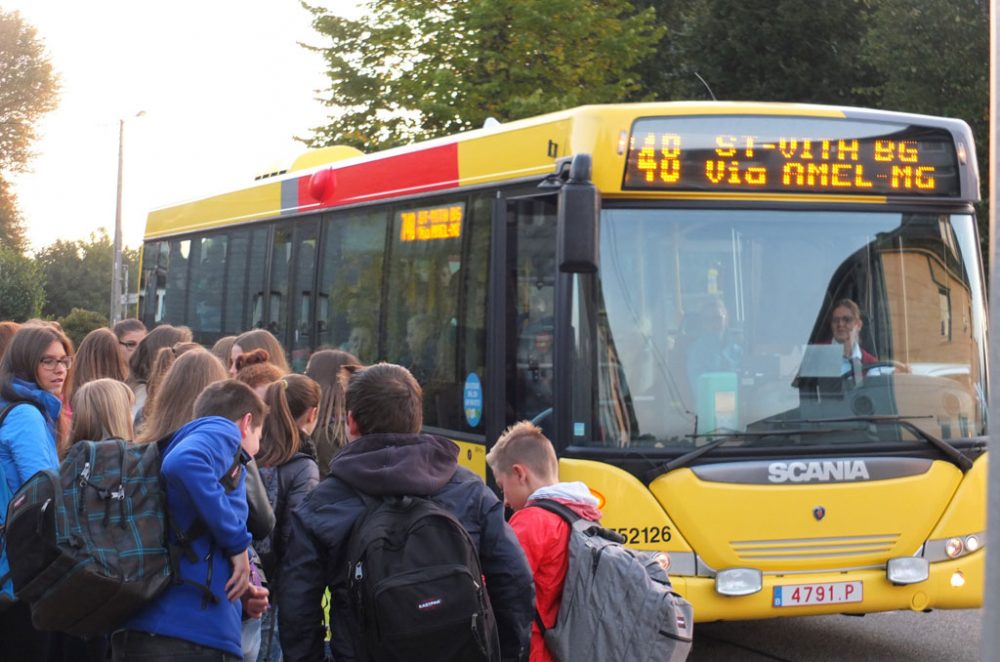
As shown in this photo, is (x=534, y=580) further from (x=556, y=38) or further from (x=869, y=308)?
(x=556, y=38)

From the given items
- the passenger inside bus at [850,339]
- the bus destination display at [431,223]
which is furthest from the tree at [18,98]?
the passenger inside bus at [850,339]

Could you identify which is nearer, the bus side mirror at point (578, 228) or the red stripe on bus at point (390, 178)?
the bus side mirror at point (578, 228)

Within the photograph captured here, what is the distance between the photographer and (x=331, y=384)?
6.57 meters

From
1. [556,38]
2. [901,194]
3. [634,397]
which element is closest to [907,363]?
[901,194]

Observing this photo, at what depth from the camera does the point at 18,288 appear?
5478 cm

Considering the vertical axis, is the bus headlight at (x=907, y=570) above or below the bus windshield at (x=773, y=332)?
below

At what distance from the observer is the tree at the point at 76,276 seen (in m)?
70.6

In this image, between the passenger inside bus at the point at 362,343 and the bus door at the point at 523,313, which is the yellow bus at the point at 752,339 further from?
the passenger inside bus at the point at 362,343

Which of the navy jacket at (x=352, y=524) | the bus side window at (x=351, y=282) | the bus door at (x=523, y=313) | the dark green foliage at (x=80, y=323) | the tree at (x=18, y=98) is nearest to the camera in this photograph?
the navy jacket at (x=352, y=524)

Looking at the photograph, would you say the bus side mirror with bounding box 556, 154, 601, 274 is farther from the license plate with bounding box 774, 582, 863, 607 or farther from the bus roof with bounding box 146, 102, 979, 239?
the license plate with bounding box 774, 582, 863, 607

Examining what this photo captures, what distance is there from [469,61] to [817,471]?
1674cm

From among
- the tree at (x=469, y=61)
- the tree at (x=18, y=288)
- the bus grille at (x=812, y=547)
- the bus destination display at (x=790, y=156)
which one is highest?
the tree at (x=469, y=61)

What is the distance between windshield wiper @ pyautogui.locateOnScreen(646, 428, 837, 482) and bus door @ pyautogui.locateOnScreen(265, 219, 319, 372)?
15.1 feet

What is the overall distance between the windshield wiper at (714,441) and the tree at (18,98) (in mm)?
56323
